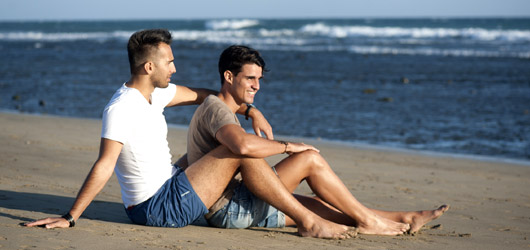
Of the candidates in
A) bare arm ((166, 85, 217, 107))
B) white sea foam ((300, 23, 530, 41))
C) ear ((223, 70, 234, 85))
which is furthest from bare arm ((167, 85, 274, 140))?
white sea foam ((300, 23, 530, 41))

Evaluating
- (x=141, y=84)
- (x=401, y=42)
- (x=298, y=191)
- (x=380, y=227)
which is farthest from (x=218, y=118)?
(x=401, y=42)

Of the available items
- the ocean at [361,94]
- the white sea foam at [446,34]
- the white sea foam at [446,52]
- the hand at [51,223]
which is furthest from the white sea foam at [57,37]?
the hand at [51,223]

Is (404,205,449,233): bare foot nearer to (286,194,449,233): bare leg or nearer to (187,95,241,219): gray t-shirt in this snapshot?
(286,194,449,233): bare leg

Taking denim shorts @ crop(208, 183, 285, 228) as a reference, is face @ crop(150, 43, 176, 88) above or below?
above

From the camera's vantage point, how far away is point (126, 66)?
21.1 m

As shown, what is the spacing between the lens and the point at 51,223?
3934 mm

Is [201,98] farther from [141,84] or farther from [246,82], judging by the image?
[141,84]

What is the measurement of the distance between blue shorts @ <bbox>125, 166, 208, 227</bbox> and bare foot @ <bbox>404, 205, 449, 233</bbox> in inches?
58.8

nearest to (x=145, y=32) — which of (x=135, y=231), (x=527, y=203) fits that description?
(x=135, y=231)

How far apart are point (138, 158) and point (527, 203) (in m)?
3.85

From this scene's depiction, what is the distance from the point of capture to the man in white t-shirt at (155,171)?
3.84 meters

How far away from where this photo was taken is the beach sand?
3.94 metres

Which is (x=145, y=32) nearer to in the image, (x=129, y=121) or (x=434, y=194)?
(x=129, y=121)

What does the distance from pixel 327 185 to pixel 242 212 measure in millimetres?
607
